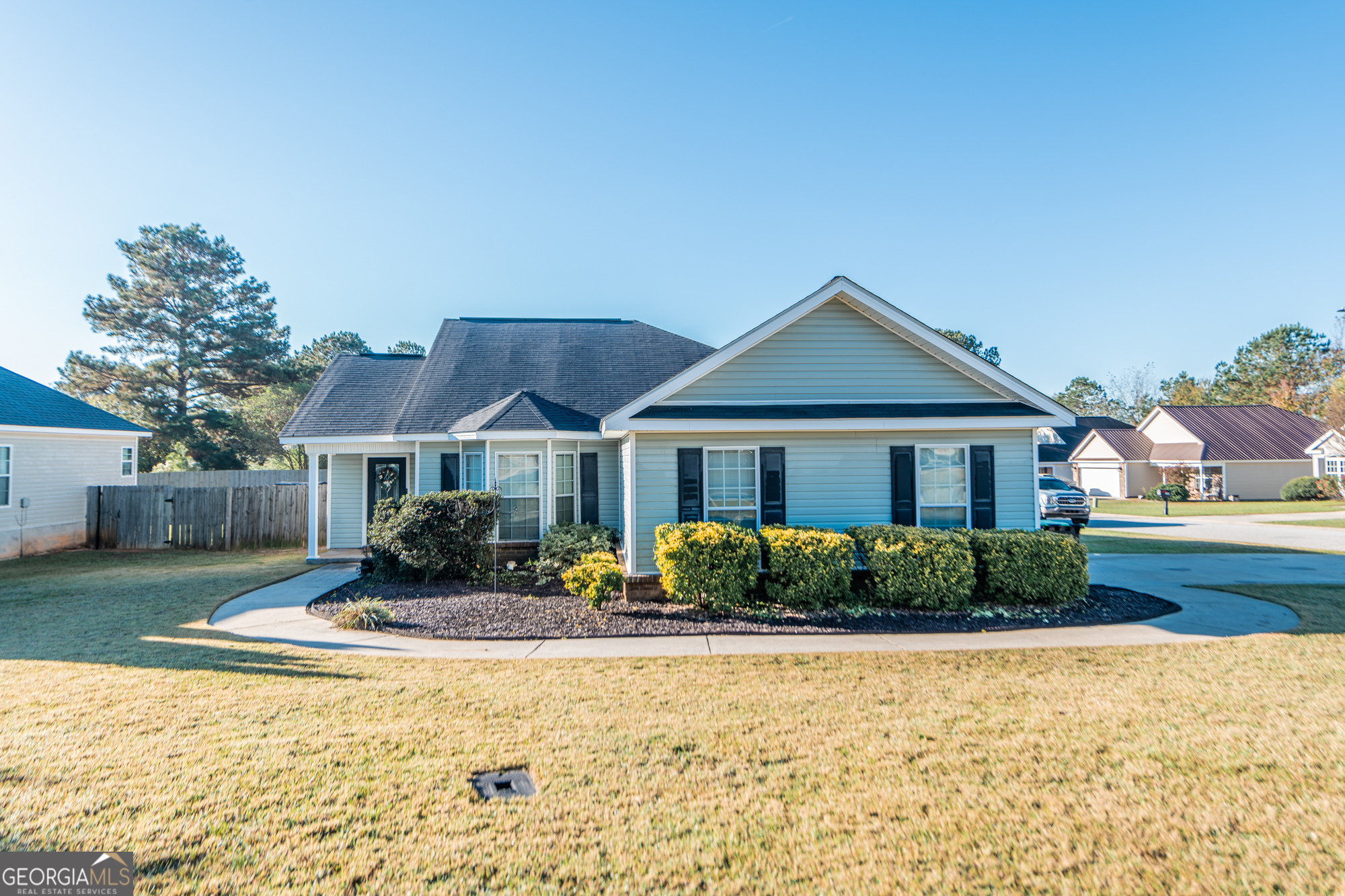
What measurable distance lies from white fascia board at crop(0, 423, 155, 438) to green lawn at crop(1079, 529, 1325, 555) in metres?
27.2

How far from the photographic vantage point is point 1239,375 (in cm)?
6194

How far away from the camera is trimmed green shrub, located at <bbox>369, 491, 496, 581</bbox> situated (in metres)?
11.3

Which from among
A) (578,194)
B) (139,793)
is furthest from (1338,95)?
(139,793)

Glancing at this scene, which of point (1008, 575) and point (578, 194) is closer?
point (1008, 575)

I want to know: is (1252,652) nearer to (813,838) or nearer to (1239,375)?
(813,838)

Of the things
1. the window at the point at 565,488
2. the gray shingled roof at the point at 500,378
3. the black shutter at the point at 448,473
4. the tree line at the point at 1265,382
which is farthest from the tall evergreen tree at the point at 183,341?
the tree line at the point at 1265,382

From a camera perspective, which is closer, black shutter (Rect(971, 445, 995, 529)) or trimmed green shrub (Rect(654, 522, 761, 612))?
trimmed green shrub (Rect(654, 522, 761, 612))

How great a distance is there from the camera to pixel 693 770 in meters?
4.24

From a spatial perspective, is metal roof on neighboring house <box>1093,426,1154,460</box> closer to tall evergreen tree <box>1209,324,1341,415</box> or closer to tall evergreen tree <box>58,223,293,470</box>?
tall evergreen tree <box>1209,324,1341,415</box>

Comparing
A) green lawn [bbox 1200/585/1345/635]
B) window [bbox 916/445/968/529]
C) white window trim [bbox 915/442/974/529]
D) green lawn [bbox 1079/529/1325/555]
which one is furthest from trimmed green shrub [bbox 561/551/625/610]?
green lawn [bbox 1079/529/1325/555]

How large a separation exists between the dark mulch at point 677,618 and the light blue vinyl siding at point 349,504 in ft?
18.5

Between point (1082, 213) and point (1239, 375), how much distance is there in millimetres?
63566

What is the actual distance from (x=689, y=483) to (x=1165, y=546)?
15.7 metres

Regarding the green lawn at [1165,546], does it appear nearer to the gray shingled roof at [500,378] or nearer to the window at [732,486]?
the window at [732,486]
